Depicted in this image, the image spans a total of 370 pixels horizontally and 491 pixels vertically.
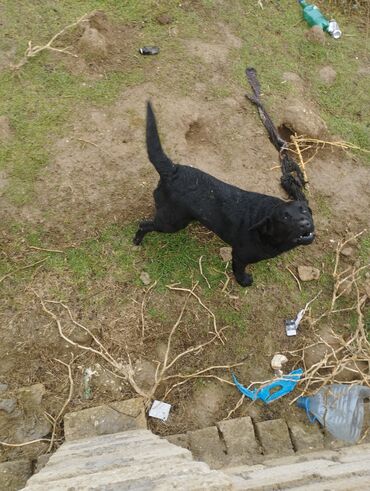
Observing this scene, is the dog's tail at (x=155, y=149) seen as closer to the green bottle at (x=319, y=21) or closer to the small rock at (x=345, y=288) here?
the small rock at (x=345, y=288)

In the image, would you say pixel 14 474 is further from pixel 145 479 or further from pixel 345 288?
pixel 345 288

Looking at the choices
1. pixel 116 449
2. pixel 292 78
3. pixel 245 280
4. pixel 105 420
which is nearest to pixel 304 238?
pixel 245 280

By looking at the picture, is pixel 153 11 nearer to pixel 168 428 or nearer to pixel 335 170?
pixel 335 170

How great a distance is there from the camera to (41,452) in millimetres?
3109

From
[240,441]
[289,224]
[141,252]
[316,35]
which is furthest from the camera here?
[316,35]

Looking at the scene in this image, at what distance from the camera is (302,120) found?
4.44 m

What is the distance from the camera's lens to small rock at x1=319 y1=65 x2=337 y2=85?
496 centimetres

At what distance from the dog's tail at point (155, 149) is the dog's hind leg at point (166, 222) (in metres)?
0.32

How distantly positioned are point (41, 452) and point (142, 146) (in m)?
2.70

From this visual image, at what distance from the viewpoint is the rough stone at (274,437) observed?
322 cm

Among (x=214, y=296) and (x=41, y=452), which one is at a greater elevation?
(x=214, y=296)

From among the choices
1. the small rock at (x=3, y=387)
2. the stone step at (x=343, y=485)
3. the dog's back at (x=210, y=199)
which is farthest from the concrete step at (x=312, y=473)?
the small rock at (x=3, y=387)

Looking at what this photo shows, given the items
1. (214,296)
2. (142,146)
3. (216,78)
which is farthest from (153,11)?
(214,296)

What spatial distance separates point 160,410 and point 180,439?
26 cm
